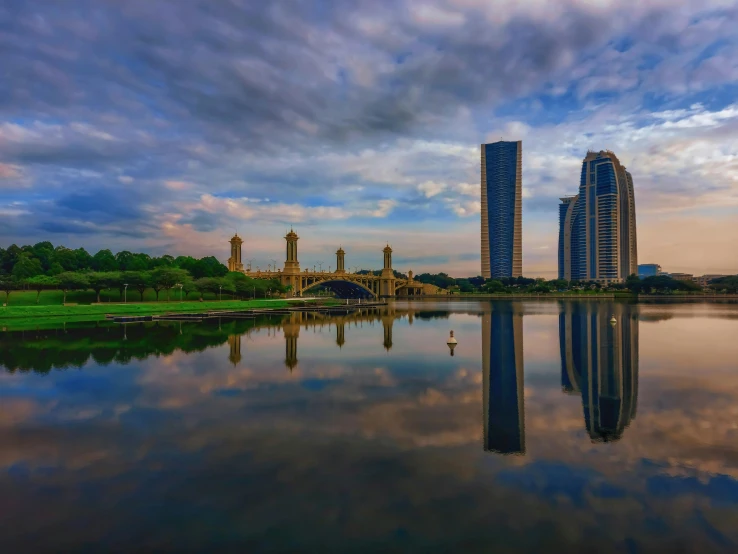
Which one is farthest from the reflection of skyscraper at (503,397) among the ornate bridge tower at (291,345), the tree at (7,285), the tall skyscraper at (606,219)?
the tall skyscraper at (606,219)

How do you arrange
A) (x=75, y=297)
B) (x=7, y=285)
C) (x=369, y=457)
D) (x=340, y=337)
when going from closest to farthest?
(x=369, y=457)
(x=340, y=337)
(x=7, y=285)
(x=75, y=297)

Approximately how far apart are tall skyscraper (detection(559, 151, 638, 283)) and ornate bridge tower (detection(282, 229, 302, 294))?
127414 mm

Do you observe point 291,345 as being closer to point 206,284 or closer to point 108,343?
point 108,343

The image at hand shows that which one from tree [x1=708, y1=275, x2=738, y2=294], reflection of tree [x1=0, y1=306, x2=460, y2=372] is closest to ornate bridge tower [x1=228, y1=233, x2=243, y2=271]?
reflection of tree [x1=0, y1=306, x2=460, y2=372]

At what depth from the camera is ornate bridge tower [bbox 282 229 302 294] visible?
125000mm

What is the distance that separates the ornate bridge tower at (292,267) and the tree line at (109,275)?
17.5m

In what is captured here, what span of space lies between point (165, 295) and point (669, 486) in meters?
85.9

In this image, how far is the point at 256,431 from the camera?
38.3 ft

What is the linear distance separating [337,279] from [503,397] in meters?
116

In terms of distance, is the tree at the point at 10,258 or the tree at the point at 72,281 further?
the tree at the point at 10,258

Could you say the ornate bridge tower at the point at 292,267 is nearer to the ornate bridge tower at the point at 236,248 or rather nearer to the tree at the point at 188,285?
the ornate bridge tower at the point at 236,248

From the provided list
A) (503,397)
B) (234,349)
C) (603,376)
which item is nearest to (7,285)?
(234,349)

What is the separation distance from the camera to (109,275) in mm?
67062

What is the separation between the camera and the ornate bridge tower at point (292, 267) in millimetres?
125000
